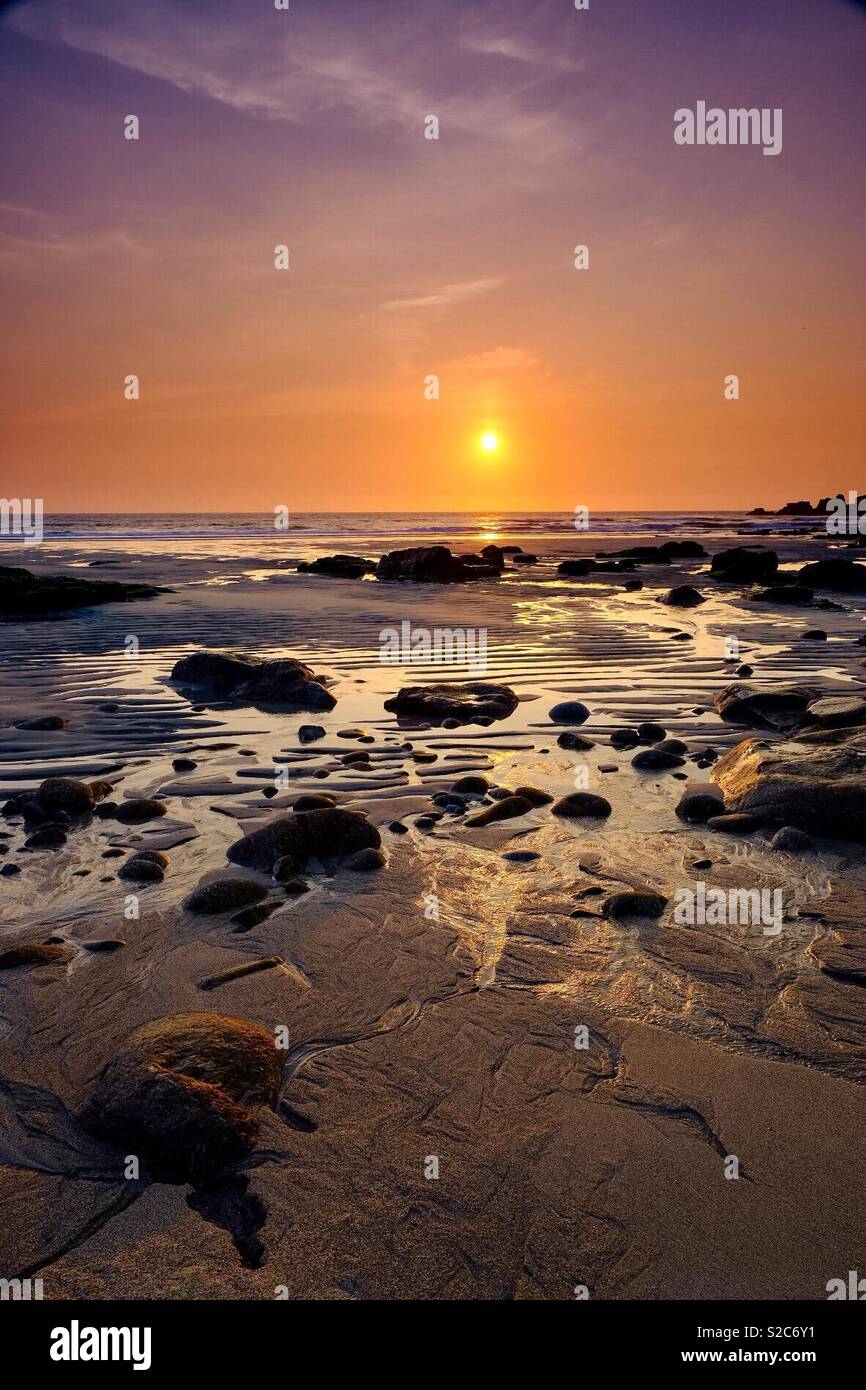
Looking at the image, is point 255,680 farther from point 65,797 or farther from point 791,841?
point 791,841

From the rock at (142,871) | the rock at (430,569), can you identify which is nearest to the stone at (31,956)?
the rock at (142,871)

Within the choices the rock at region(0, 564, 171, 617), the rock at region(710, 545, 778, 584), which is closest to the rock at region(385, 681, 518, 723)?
the rock at region(0, 564, 171, 617)

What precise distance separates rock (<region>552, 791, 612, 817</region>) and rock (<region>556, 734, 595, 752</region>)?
1.46 m

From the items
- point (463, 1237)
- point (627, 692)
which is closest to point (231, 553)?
point (627, 692)

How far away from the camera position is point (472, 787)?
5922 mm

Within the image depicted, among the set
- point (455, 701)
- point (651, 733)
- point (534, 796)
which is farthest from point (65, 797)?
point (651, 733)

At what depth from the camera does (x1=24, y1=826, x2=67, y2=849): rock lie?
16.1 feet

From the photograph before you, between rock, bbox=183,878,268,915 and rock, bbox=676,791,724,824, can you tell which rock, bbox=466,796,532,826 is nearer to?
rock, bbox=676,791,724,824

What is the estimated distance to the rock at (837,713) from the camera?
22.8ft

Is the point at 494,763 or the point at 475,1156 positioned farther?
the point at 494,763

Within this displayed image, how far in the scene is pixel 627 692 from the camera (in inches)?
359
